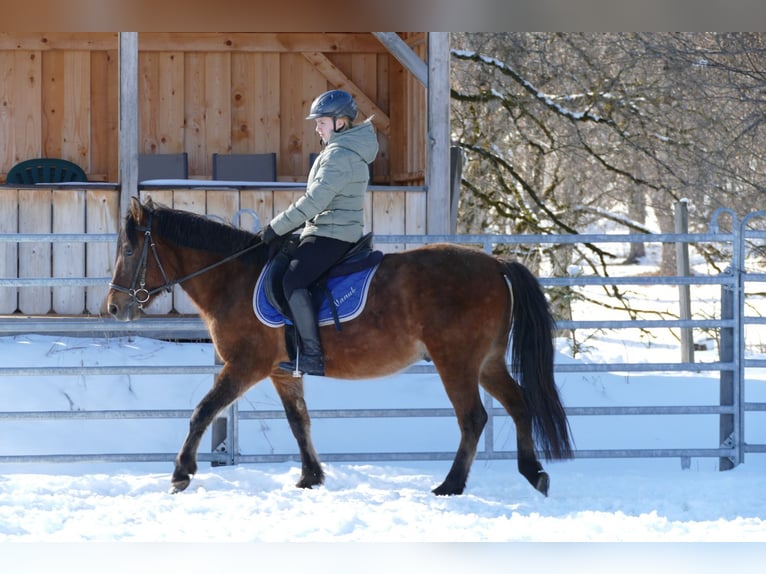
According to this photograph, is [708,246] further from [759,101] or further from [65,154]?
[65,154]

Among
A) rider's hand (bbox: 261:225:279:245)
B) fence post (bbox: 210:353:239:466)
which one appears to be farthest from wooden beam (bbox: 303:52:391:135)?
rider's hand (bbox: 261:225:279:245)

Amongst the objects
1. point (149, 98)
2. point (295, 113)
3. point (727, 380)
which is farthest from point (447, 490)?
point (149, 98)

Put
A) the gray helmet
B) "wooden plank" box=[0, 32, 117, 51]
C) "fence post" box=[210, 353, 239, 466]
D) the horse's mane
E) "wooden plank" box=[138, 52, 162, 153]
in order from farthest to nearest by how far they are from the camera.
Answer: "wooden plank" box=[138, 52, 162, 153], "wooden plank" box=[0, 32, 117, 51], "fence post" box=[210, 353, 239, 466], the horse's mane, the gray helmet

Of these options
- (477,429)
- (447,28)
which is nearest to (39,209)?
(477,429)

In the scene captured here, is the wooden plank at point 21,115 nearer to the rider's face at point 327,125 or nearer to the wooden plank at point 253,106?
the wooden plank at point 253,106

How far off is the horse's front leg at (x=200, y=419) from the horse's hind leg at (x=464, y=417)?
51.0 inches

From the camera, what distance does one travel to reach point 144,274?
245 inches

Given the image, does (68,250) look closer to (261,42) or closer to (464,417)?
(261,42)

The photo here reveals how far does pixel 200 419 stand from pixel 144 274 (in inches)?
37.6

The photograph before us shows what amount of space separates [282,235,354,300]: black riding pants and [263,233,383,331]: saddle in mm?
66

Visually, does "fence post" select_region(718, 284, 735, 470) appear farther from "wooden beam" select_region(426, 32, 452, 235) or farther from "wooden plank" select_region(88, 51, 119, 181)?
"wooden plank" select_region(88, 51, 119, 181)

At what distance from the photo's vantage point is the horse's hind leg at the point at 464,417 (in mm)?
6051

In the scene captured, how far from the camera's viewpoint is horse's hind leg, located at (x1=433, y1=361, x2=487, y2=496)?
6051mm

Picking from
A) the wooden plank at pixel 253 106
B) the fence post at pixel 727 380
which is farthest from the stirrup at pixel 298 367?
the wooden plank at pixel 253 106
